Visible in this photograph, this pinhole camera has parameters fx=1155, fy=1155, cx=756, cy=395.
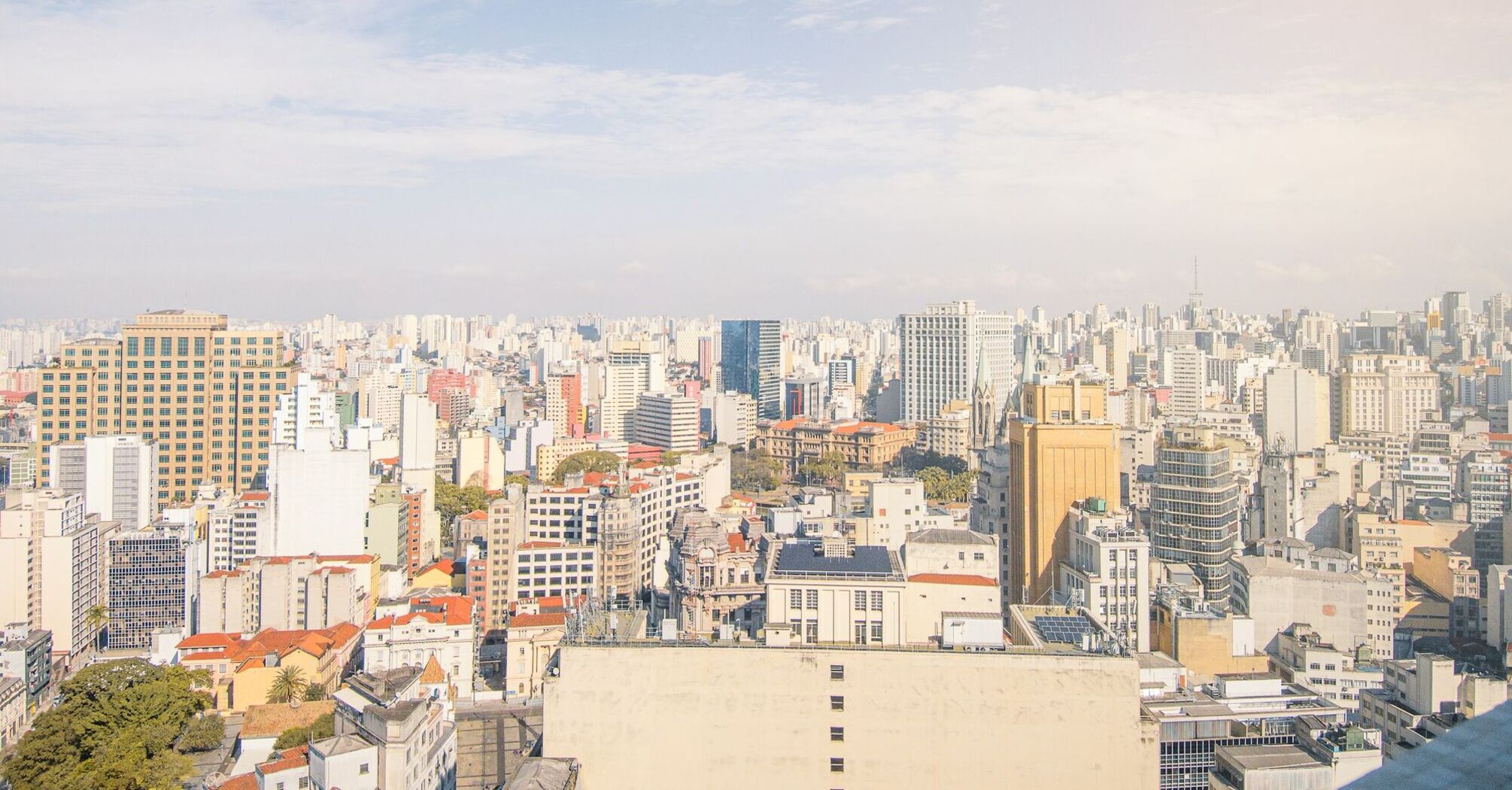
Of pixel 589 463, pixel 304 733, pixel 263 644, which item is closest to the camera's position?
pixel 304 733

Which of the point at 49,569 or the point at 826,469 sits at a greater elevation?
the point at 826,469

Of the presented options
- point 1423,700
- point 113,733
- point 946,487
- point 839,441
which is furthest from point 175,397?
point 1423,700

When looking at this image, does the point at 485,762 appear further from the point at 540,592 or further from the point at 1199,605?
the point at 1199,605

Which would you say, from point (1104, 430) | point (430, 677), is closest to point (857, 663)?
point (430, 677)

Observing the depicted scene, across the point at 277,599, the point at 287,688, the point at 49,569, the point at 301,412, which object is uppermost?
the point at 301,412

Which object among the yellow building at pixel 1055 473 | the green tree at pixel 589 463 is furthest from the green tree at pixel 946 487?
the yellow building at pixel 1055 473

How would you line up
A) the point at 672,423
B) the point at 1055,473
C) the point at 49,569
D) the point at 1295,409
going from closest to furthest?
the point at 1055,473, the point at 49,569, the point at 1295,409, the point at 672,423

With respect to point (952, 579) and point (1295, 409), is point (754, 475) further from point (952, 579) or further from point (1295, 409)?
point (952, 579)

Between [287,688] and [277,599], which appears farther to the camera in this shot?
[277,599]

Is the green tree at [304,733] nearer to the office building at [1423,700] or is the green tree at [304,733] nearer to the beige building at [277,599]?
the beige building at [277,599]
